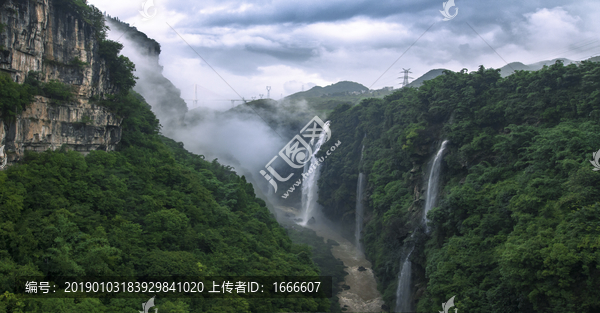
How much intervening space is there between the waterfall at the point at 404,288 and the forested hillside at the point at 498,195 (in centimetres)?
75

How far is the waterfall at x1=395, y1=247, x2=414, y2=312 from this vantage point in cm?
2645

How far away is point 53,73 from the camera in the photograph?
20.6 meters

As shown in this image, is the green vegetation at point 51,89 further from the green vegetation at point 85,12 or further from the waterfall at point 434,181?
the waterfall at point 434,181

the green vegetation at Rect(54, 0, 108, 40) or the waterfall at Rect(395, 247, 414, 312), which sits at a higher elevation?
the green vegetation at Rect(54, 0, 108, 40)

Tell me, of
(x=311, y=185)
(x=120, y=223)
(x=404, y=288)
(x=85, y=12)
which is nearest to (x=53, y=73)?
(x=85, y=12)

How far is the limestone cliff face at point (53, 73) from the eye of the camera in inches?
706

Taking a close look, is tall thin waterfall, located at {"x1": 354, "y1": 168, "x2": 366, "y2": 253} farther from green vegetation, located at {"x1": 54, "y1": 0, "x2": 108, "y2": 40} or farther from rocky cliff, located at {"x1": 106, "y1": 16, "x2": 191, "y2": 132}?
rocky cliff, located at {"x1": 106, "y1": 16, "x2": 191, "y2": 132}

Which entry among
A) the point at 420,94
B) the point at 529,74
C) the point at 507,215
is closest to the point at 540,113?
the point at 529,74

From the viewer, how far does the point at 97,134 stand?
76.2 feet

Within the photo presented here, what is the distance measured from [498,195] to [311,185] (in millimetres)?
35915

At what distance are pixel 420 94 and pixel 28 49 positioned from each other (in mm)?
30616

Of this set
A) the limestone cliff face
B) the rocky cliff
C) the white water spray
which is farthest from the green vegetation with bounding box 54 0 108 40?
the rocky cliff

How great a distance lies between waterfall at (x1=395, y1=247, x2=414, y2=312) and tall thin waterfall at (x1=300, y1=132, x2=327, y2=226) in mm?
25628

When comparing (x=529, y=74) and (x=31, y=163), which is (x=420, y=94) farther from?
(x=31, y=163)
